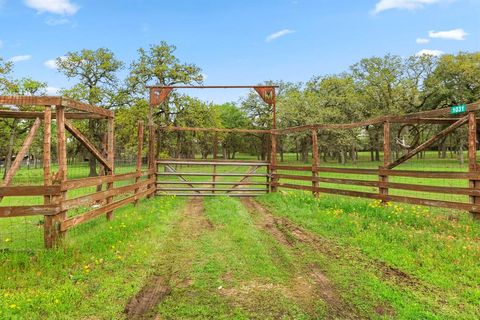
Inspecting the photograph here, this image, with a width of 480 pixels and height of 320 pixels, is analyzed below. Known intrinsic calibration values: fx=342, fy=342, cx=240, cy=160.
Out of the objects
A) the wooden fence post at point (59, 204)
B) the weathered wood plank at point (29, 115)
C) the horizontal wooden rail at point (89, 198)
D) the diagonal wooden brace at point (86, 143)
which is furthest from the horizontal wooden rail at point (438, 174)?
the wooden fence post at point (59, 204)

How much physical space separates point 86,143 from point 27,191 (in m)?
1.95

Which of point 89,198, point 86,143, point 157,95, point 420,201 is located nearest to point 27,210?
Result: point 89,198

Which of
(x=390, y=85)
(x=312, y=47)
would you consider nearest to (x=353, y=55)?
(x=390, y=85)

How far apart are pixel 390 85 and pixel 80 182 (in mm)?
44131

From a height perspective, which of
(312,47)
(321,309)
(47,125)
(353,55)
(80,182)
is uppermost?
(353,55)

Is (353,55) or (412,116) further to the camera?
(353,55)

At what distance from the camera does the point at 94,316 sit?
141 inches

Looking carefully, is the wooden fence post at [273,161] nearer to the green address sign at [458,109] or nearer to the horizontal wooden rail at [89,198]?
the horizontal wooden rail at [89,198]

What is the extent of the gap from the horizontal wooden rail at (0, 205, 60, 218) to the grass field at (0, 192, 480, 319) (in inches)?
23.4

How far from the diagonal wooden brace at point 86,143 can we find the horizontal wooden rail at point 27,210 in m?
1.49

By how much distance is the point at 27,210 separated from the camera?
5.34 metres

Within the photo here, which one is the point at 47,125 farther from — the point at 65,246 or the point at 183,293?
the point at 183,293

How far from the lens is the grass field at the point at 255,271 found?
371 centimetres

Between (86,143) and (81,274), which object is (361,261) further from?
(86,143)
